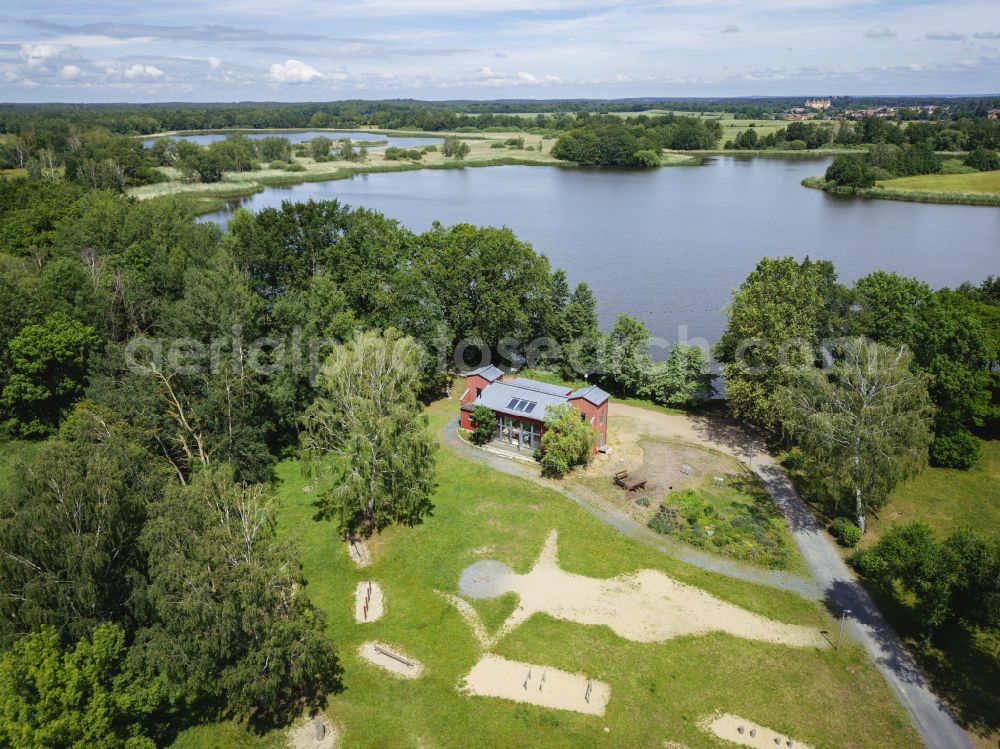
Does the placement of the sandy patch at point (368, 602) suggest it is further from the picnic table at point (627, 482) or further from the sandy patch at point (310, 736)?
the picnic table at point (627, 482)

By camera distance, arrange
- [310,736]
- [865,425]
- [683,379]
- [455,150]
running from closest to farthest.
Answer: [310,736] < [865,425] < [683,379] < [455,150]

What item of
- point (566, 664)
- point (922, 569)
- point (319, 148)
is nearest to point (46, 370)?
point (566, 664)

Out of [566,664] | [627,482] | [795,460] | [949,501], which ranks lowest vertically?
[566,664]

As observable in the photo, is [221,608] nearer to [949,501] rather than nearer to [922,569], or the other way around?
[922,569]

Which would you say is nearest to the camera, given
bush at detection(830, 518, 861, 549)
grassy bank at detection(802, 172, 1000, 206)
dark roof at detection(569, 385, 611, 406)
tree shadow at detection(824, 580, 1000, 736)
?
tree shadow at detection(824, 580, 1000, 736)

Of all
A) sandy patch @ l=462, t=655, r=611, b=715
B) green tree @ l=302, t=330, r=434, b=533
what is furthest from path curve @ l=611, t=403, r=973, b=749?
green tree @ l=302, t=330, r=434, b=533

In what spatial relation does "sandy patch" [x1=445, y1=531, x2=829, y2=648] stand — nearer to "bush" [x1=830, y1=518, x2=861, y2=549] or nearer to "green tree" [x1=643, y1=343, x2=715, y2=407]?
"bush" [x1=830, y1=518, x2=861, y2=549]

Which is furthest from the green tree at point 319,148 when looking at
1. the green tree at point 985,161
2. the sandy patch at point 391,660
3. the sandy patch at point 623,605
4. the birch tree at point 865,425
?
the sandy patch at point 391,660
